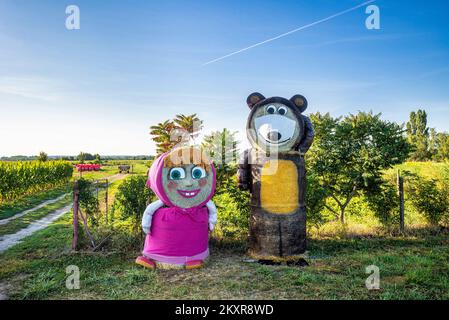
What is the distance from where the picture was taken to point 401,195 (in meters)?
8.01

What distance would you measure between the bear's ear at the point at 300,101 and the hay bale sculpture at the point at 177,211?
2.10 metres

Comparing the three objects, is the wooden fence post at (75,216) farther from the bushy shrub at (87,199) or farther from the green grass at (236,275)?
the green grass at (236,275)

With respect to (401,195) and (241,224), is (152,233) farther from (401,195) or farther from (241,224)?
(401,195)

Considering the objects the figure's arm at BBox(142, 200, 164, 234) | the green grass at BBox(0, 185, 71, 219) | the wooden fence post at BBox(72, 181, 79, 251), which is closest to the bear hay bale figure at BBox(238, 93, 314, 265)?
the figure's arm at BBox(142, 200, 164, 234)

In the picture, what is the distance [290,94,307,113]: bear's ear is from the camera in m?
6.17

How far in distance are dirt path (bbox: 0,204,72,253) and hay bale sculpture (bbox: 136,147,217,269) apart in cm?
415

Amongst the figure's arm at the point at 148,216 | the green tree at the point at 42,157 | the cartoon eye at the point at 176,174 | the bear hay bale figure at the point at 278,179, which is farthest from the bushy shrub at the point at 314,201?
the green tree at the point at 42,157

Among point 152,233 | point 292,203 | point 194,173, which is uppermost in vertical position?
point 194,173

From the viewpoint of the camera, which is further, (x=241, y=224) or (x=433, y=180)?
(x=433, y=180)

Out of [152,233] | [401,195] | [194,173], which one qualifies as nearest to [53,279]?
[152,233]

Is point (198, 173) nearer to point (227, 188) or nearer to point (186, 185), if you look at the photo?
point (186, 185)

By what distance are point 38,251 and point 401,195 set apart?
8691 millimetres

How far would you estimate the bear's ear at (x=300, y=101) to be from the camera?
243 inches

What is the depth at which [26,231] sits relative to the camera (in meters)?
9.26
